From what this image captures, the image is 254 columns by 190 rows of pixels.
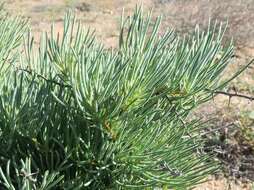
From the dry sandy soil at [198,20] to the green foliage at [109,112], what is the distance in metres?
1.77

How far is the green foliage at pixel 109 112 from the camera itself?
1.77 m

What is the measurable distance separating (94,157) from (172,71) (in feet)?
1.22

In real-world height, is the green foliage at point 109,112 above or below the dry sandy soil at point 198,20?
above

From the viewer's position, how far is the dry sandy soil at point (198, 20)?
434 centimetres

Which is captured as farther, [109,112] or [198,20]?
[198,20]

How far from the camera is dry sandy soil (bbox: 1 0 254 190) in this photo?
4340 mm

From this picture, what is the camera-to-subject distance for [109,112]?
1.77 metres

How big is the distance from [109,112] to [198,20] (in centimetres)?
522

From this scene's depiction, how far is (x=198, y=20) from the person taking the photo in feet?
22.4

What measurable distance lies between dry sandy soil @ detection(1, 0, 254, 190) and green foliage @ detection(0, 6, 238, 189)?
1.77 meters

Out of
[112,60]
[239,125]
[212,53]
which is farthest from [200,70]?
[239,125]

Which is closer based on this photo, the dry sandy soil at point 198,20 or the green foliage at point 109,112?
the green foliage at point 109,112

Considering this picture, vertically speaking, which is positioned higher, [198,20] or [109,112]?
[109,112]

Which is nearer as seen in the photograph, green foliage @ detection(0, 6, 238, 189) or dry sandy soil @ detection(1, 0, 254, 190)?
green foliage @ detection(0, 6, 238, 189)
